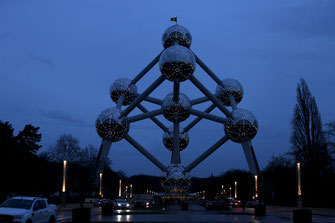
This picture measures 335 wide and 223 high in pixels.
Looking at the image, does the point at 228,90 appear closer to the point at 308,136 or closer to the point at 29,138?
the point at 308,136

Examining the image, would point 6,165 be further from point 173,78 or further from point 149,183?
point 149,183

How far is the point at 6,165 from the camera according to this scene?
129 ft

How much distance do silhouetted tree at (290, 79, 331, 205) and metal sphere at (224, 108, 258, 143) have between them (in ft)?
28.6

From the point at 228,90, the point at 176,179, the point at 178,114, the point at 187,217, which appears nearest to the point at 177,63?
the point at 178,114

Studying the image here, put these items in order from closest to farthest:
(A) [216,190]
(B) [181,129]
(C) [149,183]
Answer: (B) [181,129], (A) [216,190], (C) [149,183]

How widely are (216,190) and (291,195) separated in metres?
61.0

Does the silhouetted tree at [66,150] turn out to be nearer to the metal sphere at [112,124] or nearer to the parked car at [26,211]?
the metal sphere at [112,124]

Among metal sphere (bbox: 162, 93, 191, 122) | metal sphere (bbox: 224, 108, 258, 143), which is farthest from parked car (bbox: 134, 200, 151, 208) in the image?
metal sphere (bbox: 224, 108, 258, 143)

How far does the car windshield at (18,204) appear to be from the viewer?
45.1 feet

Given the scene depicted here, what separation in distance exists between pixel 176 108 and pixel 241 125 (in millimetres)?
6072

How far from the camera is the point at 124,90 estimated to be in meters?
43.2

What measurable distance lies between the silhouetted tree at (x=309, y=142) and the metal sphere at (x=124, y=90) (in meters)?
17.1

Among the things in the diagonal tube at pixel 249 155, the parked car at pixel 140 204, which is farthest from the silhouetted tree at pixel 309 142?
the parked car at pixel 140 204

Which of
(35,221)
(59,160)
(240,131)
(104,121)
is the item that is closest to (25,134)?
(59,160)
